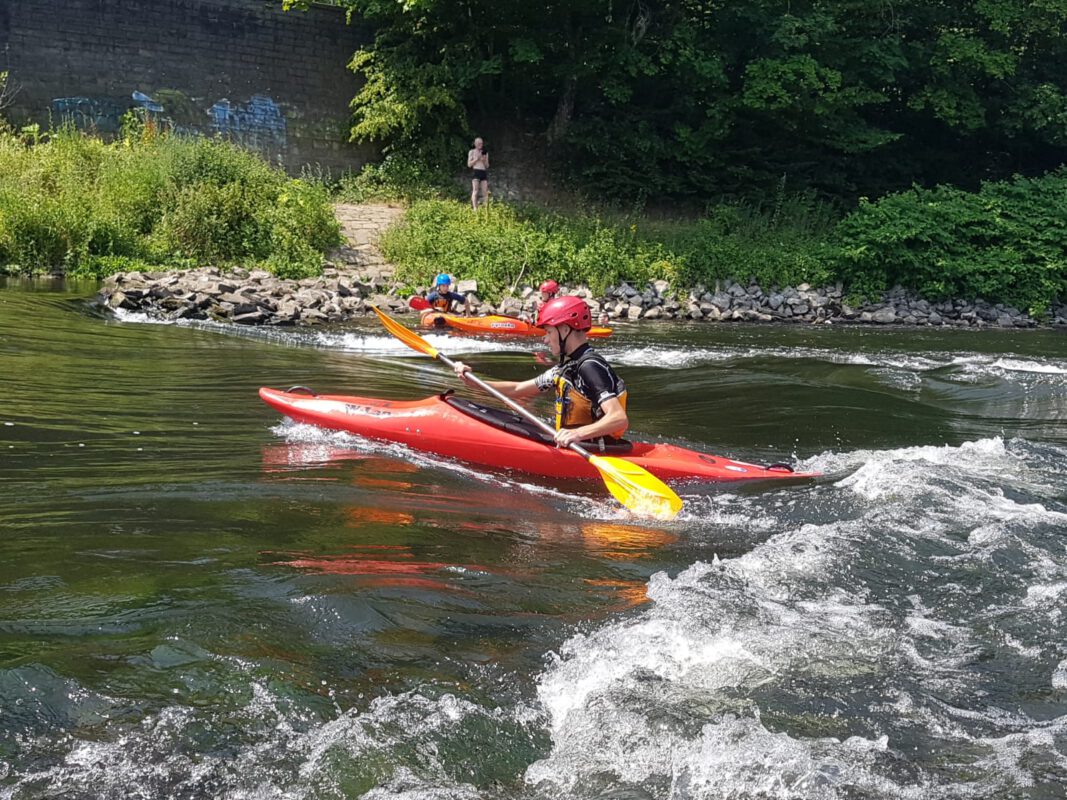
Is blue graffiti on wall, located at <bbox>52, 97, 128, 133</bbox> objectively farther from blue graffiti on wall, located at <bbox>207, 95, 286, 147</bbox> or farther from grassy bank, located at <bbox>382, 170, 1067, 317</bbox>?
grassy bank, located at <bbox>382, 170, 1067, 317</bbox>

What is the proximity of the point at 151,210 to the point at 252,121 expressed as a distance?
14.7ft

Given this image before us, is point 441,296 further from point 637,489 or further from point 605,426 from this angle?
point 637,489

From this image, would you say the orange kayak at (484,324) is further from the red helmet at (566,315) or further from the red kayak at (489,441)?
the red helmet at (566,315)

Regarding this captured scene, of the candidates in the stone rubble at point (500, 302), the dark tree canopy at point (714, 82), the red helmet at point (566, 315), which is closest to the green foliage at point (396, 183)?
the dark tree canopy at point (714, 82)

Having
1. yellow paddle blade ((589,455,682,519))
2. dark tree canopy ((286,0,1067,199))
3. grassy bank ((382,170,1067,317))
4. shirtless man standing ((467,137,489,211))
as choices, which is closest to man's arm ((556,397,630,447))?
yellow paddle blade ((589,455,682,519))

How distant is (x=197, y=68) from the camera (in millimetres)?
17922

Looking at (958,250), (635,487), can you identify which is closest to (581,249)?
(958,250)

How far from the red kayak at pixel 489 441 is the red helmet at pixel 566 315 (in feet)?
2.33

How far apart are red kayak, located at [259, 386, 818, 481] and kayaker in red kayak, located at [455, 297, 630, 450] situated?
0.57ft

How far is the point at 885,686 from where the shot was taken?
11.4 feet

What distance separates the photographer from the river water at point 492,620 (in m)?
2.89

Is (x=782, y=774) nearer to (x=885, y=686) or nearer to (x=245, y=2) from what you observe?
(x=885, y=686)

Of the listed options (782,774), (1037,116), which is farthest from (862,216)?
(782,774)

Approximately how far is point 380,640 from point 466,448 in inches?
104
